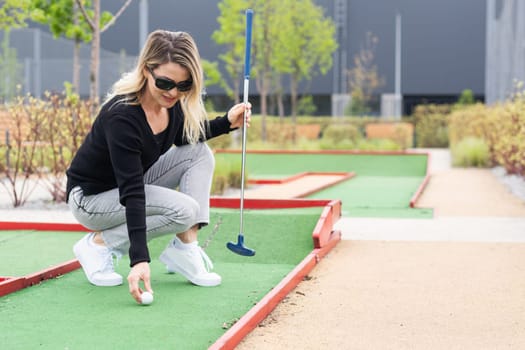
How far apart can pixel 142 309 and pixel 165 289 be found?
1.59ft

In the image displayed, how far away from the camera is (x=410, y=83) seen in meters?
34.2

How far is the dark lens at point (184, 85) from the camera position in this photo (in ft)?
12.6

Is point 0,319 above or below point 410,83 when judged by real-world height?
below

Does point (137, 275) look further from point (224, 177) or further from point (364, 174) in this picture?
point (364, 174)

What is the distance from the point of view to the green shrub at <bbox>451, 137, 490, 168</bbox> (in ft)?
54.8

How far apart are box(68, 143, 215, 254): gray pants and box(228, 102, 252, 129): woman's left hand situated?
0.21 m

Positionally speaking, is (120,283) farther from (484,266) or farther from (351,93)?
(351,93)

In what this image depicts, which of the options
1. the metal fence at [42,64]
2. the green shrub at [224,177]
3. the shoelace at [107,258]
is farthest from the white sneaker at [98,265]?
the metal fence at [42,64]

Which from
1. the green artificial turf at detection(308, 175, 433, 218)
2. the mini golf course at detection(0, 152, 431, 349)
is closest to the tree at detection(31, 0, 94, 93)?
the green artificial turf at detection(308, 175, 433, 218)

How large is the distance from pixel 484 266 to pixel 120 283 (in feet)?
7.48

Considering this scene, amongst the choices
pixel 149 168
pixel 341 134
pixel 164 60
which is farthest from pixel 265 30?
pixel 164 60

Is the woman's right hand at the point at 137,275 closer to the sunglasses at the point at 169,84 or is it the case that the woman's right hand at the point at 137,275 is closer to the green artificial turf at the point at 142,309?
the green artificial turf at the point at 142,309

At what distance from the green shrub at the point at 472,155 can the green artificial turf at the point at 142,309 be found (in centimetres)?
1171

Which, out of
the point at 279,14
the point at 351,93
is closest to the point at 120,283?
the point at 279,14
